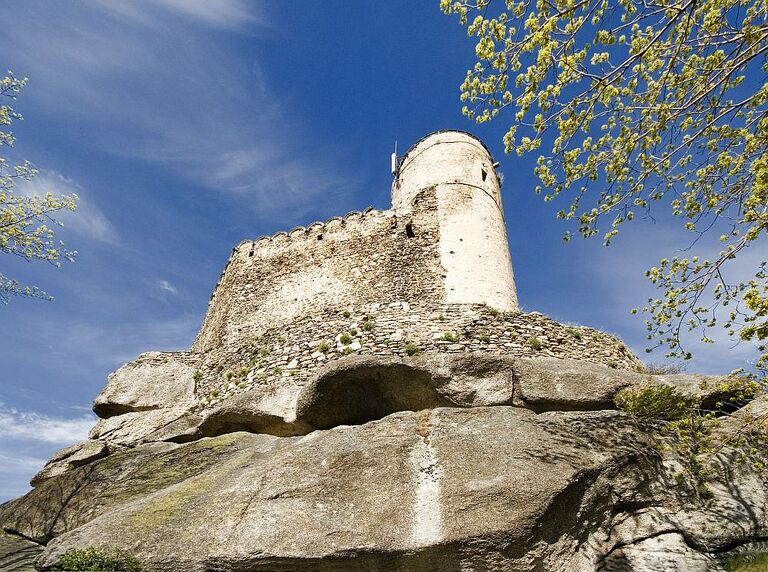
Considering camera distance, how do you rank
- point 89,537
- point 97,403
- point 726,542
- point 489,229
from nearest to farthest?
point 726,542
point 89,537
point 97,403
point 489,229

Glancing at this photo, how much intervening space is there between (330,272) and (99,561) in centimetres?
1167

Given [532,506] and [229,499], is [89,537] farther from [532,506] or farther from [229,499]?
[532,506]

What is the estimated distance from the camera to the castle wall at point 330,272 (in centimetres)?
1520

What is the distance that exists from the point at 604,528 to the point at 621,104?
5.99m

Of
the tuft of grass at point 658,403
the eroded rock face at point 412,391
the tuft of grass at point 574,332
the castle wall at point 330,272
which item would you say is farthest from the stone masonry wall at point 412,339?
the tuft of grass at point 658,403

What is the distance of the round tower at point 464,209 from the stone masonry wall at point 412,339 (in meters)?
2.61

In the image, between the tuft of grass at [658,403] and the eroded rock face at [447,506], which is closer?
the eroded rock face at [447,506]

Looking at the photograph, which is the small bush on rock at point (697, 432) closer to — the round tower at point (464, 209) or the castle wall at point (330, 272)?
the round tower at point (464, 209)

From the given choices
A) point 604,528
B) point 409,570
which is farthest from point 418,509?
point 604,528

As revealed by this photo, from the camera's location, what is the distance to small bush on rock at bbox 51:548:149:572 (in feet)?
18.2

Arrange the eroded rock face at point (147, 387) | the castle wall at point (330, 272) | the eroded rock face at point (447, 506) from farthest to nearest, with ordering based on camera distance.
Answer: the castle wall at point (330, 272), the eroded rock face at point (147, 387), the eroded rock face at point (447, 506)

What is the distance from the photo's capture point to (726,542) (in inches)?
218

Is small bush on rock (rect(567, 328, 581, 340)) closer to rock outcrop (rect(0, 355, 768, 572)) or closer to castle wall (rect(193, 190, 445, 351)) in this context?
rock outcrop (rect(0, 355, 768, 572))

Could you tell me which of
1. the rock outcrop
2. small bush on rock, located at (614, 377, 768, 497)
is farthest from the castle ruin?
small bush on rock, located at (614, 377, 768, 497)
